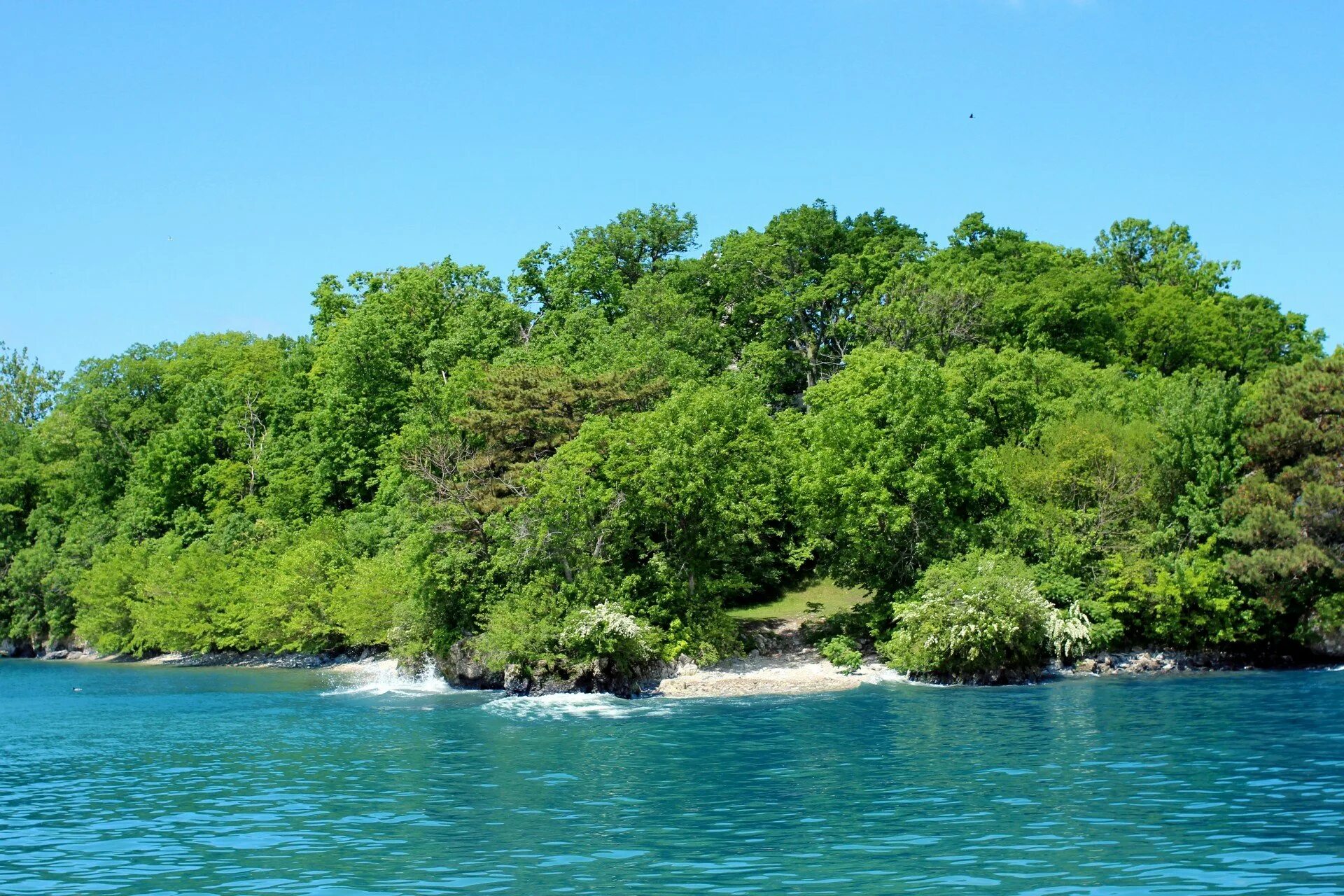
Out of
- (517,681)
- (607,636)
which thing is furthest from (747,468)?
(517,681)

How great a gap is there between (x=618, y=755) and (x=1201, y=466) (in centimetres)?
3146

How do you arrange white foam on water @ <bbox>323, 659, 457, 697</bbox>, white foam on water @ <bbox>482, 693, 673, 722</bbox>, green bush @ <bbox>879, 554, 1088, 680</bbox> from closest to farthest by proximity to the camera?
white foam on water @ <bbox>482, 693, 673, 722</bbox> < green bush @ <bbox>879, 554, 1088, 680</bbox> < white foam on water @ <bbox>323, 659, 457, 697</bbox>

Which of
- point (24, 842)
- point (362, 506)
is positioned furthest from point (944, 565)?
point (362, 506)

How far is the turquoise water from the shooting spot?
62.7 ft

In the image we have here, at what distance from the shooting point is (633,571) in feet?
173

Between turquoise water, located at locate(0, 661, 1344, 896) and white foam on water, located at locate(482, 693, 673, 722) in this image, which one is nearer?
turquoise water, located at locate(0, 661, 1344, 896)

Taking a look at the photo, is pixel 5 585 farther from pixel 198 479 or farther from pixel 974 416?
pixel 974 416

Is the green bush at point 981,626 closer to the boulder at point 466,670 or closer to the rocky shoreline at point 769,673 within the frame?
the rocky shoreline at point 769,673

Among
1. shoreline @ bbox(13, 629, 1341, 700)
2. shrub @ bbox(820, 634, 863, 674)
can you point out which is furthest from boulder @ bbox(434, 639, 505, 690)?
shrub @ bbox(820, 634, 863, 674)

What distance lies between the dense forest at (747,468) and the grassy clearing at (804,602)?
5.62ft

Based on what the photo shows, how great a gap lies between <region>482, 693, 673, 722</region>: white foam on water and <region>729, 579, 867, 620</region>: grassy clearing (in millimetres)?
14989

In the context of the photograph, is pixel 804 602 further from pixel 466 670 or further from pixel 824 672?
pixel 466 670

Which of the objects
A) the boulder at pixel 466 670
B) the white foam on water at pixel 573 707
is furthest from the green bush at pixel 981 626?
the boulder at pixel 466 670

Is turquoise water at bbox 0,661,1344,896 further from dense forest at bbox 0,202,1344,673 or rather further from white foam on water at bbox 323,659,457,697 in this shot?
white foam on water at bbox 323,659,457,697
